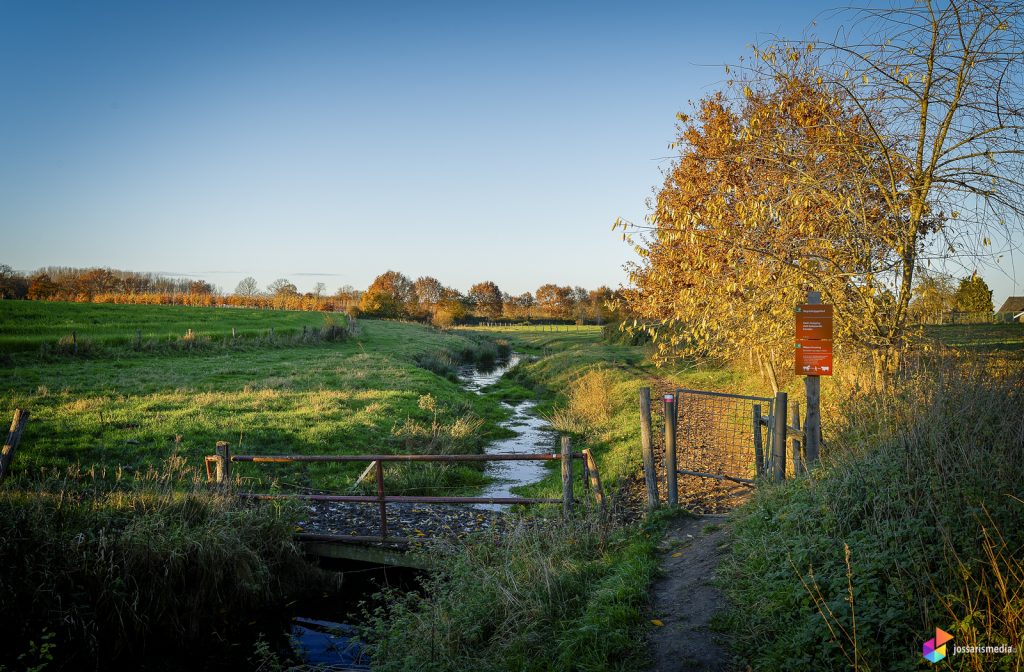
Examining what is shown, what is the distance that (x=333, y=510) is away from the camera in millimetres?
11797

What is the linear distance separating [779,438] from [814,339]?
1.84 m

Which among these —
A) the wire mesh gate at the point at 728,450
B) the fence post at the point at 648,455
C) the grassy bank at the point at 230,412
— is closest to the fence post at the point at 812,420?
the wire mesh gate at the point at 728,450

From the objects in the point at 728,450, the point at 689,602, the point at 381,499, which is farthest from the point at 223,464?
the point at 728,450

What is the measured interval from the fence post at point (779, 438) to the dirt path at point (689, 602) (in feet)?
3.70

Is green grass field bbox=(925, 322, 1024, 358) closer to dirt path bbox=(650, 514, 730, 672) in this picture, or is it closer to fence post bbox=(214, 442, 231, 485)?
dirt path bbox=(650, 514, 730, 672)

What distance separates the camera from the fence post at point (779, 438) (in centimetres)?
870

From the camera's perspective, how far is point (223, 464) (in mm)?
10438

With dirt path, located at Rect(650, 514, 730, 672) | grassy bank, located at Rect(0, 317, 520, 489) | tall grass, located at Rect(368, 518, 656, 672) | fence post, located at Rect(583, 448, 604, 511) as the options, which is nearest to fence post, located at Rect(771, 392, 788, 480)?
dirt path, located at Rect(650, 514, 730, 672)

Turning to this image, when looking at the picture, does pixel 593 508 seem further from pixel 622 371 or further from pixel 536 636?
pixel 622 371

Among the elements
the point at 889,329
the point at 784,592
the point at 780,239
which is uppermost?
the point at 780,239

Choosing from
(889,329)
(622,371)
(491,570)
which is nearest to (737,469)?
(889,329)

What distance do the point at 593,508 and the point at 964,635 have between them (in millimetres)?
5697

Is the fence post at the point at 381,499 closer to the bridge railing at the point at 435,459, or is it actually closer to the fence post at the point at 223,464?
the bridge railing at the point at 435,459

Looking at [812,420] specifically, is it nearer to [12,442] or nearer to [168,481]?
[168,481]
